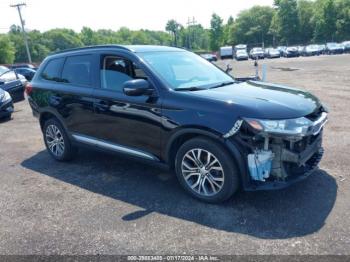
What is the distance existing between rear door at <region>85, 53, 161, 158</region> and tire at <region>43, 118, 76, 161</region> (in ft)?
2.87

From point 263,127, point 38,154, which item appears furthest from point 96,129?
point 263,127

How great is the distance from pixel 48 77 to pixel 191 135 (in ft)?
10.3

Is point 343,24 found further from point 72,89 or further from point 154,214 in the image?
point 154,214

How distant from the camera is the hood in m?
3.72

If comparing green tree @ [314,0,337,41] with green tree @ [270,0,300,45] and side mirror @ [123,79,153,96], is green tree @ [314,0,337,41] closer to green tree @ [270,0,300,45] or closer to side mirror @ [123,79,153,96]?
green tree @ [270,0,300,45]

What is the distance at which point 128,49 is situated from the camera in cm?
479

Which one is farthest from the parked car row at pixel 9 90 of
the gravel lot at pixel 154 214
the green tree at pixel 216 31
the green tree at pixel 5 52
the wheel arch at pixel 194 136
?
the green tree at pixel 216 31

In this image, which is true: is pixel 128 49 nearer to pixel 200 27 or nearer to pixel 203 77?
pixel 203 77

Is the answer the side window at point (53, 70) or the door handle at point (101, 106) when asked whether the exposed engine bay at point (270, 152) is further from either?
the side window at point (53, 70)

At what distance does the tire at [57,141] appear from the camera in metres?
5.83

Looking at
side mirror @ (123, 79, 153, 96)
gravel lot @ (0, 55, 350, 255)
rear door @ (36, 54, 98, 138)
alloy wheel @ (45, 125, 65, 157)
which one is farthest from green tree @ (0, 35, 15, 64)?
side mirror @ (123, 79, 153, 96)

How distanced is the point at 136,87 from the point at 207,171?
128 centimetres

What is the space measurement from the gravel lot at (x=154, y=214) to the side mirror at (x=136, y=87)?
132 centimetres

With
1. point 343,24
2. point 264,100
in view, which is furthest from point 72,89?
point 343,24
